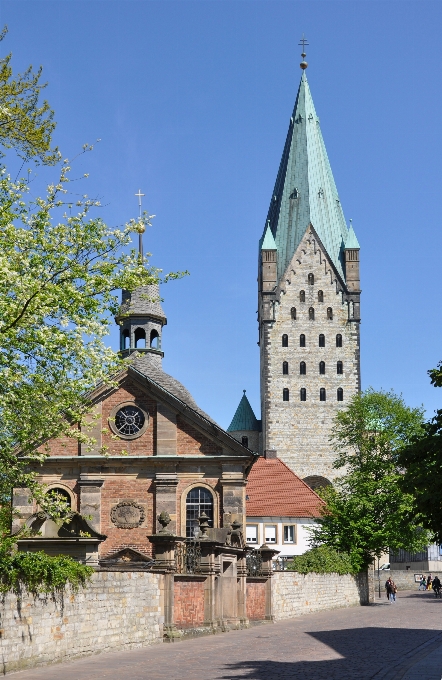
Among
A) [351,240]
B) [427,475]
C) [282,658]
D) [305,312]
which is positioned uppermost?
[351,240]

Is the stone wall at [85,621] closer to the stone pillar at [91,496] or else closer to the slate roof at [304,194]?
the stone pillar at [91,496]

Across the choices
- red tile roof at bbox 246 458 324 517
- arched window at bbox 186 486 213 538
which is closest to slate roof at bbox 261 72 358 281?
red tile roof at bbox 246 458 324 517

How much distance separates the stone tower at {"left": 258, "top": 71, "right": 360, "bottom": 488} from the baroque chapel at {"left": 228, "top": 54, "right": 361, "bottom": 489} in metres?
0.09

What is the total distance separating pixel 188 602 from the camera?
2538 cm

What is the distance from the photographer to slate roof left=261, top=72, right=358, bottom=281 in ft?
301

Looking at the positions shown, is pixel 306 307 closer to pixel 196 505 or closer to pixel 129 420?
pixel 129 420

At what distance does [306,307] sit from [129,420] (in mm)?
51745

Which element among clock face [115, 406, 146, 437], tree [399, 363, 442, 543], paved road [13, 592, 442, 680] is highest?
clock face [115, 406, 146, 437]

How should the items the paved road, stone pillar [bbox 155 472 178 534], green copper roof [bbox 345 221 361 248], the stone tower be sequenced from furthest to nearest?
green copper roof [bbox 345 221 361 248], the stone tower, stone pillar [bbox 155 472 178 534], the paved road

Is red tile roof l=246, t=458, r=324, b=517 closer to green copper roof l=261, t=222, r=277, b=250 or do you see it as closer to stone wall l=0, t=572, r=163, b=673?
green copper roof l=261, t=222, r=277, b=250

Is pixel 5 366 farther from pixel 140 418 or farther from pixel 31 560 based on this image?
pixel 140 418

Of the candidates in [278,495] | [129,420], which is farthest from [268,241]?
[129,420]

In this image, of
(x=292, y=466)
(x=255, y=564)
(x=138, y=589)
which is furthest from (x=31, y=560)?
(x=292, y=466)

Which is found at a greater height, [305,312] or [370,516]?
[305,312]
